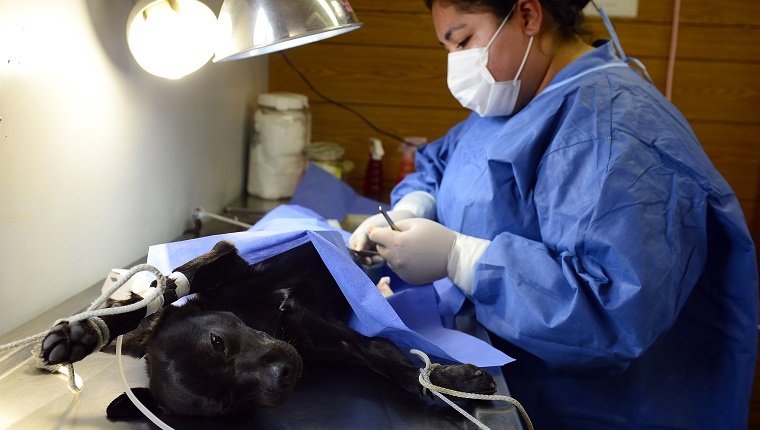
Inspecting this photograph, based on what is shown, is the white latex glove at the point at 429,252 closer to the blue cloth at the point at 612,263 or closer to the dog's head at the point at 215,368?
the blue cloth at the point at 612,263

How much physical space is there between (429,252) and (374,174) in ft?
3.17

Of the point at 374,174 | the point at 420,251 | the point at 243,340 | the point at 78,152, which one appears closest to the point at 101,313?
the point at 243,340

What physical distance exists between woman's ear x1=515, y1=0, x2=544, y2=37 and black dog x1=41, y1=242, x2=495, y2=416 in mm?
628

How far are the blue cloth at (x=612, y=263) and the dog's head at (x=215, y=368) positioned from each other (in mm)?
390

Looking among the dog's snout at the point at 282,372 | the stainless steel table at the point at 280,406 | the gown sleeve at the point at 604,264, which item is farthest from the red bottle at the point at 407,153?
the dog's snout at the point at 282,372

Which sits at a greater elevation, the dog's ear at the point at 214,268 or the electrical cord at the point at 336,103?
the electrical cord at the point at 336,103

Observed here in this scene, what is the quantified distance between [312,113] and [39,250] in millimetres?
1313

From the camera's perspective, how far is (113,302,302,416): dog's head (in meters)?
0.70

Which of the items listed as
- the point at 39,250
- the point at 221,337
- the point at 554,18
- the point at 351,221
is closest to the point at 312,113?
the point at 351,221

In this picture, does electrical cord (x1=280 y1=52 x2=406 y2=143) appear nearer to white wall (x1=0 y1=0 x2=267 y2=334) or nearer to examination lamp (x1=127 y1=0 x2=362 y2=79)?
white wall (x1=0 y1=0 x2=267 y2=334)

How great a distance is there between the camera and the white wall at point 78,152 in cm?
84

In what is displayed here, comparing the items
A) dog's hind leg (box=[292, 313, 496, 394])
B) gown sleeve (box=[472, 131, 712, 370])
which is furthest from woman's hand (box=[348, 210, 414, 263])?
dog's hind leg (box=[292, 313, 496, 394])

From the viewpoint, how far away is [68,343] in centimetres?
61

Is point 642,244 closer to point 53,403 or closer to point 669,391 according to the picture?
point 669,391
